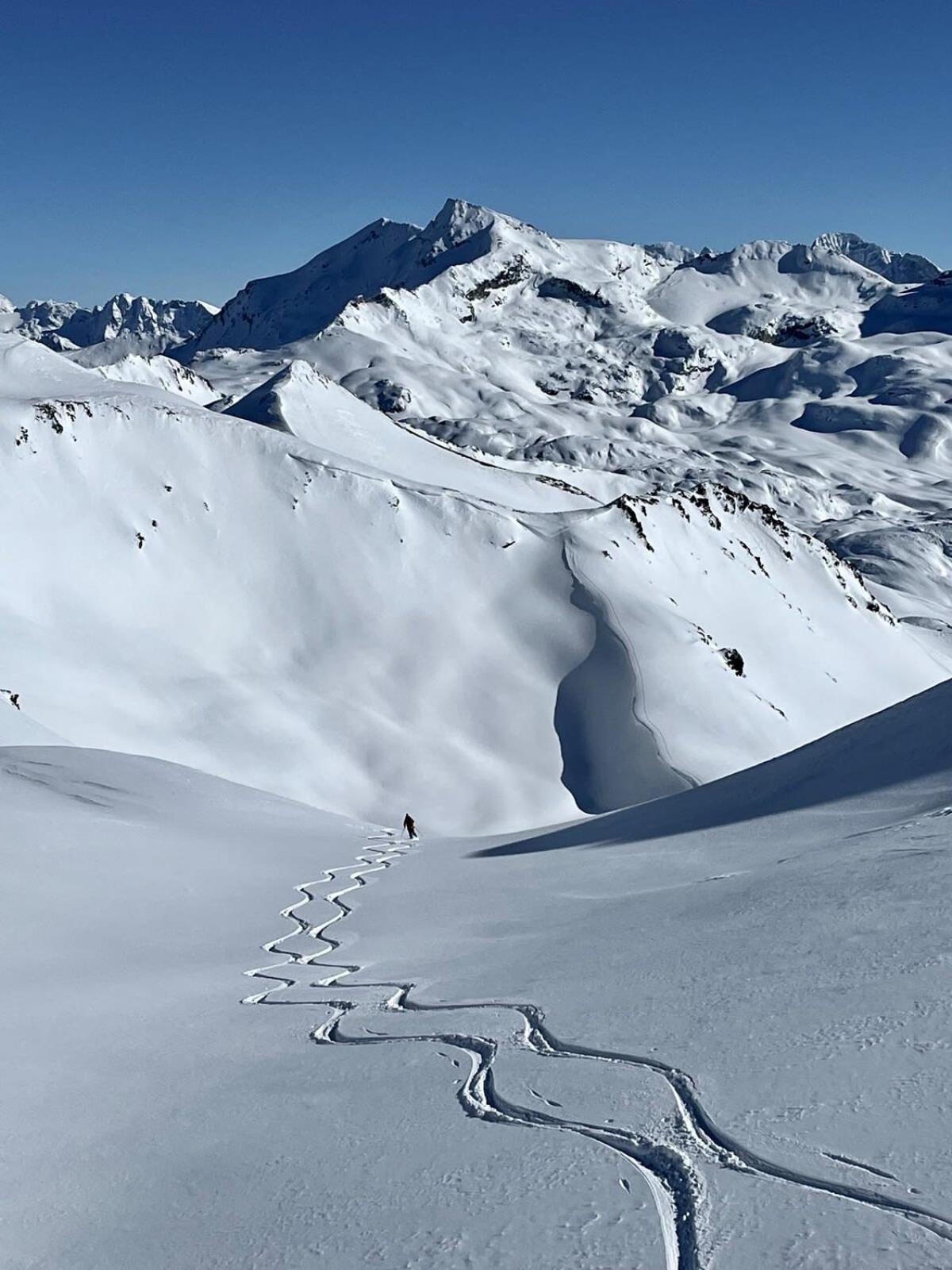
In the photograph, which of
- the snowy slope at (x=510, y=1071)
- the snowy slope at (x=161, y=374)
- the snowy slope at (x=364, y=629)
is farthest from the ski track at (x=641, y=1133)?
the snowy slope at (x=161, y=374)

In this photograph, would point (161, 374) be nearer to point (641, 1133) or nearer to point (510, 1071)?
point (510, 1071)

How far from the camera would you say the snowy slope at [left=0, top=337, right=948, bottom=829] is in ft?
113

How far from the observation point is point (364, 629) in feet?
134

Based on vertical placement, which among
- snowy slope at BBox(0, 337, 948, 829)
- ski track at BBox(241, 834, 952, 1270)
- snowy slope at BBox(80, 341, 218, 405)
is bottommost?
ski track at BBox(241, 834, 952, 1270)

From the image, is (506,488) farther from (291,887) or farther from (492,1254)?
(492,1254)

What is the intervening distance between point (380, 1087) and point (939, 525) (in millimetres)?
137890

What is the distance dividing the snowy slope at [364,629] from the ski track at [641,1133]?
81.4ft

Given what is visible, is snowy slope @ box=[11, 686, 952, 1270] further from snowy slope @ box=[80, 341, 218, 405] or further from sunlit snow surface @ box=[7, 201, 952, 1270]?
snowy slope @ box=[80, 341, 218, 405]

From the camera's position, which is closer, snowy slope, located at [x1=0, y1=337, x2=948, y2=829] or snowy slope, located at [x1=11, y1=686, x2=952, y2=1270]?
snowy slope, located at [x1=11, y1=686, x2=952, y2=1270]

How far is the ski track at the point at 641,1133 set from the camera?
11.5 feet

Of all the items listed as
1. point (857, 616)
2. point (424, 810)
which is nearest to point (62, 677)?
point (424, 810)

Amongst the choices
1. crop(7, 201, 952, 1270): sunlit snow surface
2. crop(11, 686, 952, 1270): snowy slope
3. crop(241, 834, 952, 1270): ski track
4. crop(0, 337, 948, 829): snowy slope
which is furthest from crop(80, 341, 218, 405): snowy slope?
crop(241, 834, 952, 1270): ski track

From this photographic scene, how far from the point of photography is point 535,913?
982cm

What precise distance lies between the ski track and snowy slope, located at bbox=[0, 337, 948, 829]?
24.8m
